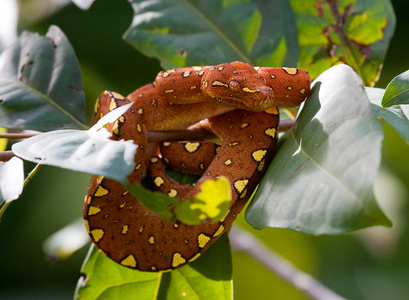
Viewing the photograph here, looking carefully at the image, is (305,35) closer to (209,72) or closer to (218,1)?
(218,1)

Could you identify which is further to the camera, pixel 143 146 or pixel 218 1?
pixel 218 1

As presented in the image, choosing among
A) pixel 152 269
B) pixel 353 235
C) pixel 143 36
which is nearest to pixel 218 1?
pixel 143 36

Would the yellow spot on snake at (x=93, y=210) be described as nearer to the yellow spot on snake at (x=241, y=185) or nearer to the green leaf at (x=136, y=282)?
the green leaf at (x=136, y=282)

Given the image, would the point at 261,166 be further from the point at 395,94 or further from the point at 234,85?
the point at 395,94

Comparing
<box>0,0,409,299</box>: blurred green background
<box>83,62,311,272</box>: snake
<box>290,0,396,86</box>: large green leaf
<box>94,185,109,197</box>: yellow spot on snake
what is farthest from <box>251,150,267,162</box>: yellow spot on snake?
<box>0,0,409,299</box>: blurred green background

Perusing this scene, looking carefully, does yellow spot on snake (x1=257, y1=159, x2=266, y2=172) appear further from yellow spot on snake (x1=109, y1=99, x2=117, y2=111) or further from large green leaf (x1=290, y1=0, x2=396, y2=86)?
large green leaf (x1=290, y1=0, x2=396, y2=86)

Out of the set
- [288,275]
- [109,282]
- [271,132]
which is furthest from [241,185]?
[288,275]
